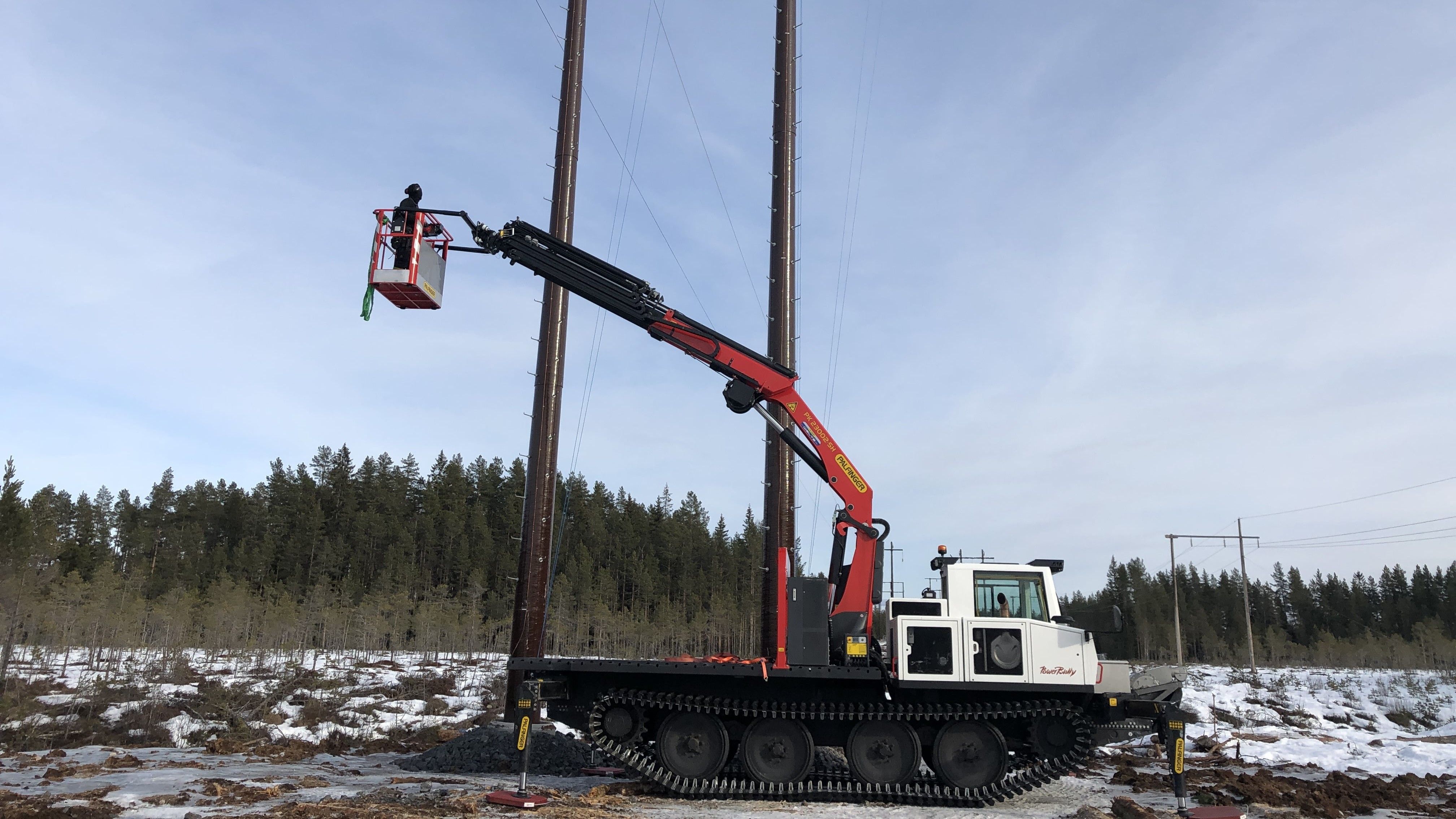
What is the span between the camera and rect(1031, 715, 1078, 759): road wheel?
39.7ft

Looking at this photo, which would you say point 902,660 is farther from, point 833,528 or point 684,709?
point 684,709

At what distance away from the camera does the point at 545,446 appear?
55.2 feet

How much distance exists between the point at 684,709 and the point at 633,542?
68687 millimetres

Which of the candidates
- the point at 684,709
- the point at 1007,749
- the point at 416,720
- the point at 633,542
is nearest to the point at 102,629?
the point at 416,720

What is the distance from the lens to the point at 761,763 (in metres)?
12.4

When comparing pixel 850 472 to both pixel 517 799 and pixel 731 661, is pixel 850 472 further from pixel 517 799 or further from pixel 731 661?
pixel 517 799

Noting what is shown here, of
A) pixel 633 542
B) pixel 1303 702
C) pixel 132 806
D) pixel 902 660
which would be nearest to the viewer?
pixel 132 806

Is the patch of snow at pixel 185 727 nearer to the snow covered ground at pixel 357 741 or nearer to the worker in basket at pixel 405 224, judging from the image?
the snow covered ground at pixel 357 741

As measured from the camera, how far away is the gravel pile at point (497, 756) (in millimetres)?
13977

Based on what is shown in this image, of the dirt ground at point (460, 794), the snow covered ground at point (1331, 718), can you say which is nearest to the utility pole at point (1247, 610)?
the snow covered ground at point (1331, 718)

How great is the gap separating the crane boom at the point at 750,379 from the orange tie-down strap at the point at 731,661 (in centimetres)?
58

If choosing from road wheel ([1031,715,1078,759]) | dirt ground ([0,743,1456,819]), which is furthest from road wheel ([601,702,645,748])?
road wheel ([1031,715,1078,759])

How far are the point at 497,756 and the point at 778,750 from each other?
5013 mm

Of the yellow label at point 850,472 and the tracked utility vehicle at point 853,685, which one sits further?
the yellow label at point 850,472
